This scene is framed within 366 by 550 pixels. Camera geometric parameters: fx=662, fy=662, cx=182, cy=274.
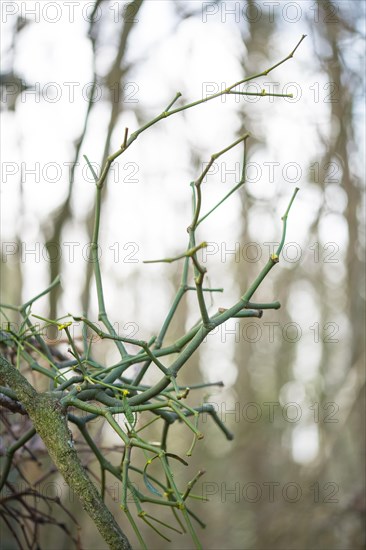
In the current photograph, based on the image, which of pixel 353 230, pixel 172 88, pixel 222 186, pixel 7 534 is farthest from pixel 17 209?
pixel 222 186

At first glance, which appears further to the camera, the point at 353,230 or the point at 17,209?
the point at 353,230

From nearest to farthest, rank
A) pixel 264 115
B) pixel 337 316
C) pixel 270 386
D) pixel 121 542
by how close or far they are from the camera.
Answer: pixel 121 542 < pixel 264 115 < pixel 337 316 < pixel 270 386

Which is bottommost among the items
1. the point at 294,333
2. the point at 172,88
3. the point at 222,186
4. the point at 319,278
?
the point at 294,333

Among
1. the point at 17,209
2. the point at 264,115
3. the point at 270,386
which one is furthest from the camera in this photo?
the point at 270,386

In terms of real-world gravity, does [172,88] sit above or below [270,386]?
above

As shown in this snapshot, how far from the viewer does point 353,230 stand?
507 centimetres

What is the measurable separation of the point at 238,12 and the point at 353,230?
1939 millimetres

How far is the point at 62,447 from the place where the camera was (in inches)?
33.8

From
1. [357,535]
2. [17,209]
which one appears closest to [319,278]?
[357,535]

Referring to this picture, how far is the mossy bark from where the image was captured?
82 cm

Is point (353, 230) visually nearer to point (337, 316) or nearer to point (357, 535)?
point (357, 535)

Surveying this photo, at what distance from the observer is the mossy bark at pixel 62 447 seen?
82 centimetres

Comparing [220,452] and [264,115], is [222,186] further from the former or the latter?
[220,452]

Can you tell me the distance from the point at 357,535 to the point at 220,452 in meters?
4.82
